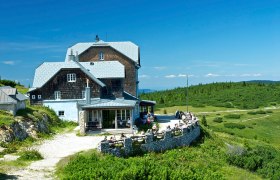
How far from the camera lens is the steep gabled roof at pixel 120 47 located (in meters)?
48.3

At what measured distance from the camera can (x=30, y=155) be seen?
81.3ft

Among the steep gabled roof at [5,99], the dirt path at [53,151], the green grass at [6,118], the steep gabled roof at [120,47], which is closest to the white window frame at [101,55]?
the steep gabled roof at [120,47]

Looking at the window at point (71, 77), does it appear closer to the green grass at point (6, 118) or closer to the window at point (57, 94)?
the window at point (57, 94)

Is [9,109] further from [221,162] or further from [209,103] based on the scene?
[209,103]

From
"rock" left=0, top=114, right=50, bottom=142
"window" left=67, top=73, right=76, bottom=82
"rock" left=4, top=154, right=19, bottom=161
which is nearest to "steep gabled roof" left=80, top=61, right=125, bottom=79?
"window" left=67, top=73, right=76, bottom=82

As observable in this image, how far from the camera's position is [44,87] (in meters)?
Result: 42.5

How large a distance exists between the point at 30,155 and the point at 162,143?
30.2ft

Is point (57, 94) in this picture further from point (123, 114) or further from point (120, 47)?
point (120, 47)

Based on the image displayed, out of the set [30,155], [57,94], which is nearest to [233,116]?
[57,94]

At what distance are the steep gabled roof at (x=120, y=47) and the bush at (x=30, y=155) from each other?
24192mm

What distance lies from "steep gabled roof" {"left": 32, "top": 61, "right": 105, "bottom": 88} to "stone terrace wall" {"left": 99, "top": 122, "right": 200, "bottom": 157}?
37.8 ft

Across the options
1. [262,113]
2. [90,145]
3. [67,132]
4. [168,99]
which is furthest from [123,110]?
[168,99]

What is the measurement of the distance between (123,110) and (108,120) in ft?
5.26

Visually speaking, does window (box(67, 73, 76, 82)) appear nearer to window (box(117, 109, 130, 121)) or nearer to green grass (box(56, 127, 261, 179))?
window (box(117, 109, 130, 121))
